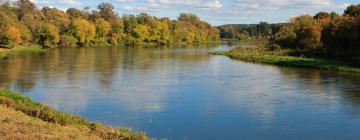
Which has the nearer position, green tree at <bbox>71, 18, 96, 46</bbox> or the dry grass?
the dry grass

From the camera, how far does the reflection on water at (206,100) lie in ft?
54.2

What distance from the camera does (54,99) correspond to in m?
22.0

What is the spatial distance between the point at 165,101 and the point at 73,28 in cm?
6843

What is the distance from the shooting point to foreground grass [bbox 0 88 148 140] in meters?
11.0

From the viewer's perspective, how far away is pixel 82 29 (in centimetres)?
A: 8781

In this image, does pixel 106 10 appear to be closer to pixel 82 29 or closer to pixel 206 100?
pixel 82 29

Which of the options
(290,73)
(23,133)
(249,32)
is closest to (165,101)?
(23,133)

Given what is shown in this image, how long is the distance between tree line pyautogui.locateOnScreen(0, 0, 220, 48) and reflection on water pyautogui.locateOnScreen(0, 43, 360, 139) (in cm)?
3566

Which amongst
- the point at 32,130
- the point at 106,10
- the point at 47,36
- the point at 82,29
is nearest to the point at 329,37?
the point at 32,130

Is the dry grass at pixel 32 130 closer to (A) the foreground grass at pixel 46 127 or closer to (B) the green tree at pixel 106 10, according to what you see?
(A) the foreground grass at pixel 46 127

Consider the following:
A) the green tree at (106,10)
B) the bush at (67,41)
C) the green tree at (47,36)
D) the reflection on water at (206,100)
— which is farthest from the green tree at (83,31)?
the reflection on water at (206,100)

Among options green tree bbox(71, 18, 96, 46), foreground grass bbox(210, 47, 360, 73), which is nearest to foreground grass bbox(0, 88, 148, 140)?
foreground grass bbox(210, 47, 360, 73)

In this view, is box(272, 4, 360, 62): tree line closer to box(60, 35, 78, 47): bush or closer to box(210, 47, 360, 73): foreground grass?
box(210, 47, 360, 73): foreground grass

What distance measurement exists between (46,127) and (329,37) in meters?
40.8
